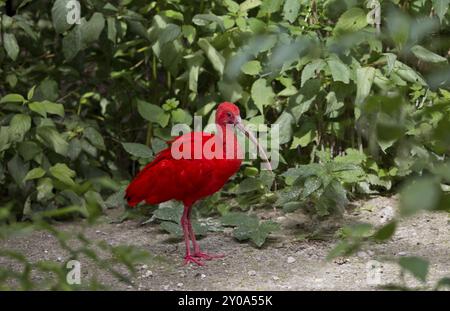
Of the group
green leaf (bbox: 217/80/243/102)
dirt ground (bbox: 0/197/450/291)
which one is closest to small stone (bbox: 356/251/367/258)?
dirt ground (bbox: 0/197/450/291)

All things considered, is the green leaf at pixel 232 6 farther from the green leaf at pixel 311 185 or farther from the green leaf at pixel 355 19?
the green leaf at pixel 311 185

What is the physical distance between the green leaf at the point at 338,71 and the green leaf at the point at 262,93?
0.50 meters

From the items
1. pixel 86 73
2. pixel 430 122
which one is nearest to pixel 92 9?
pixel 86 73

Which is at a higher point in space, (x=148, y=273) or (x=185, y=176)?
(x=185, y=176)

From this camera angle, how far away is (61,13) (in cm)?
455

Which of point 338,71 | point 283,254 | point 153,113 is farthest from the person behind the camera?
point 153,113

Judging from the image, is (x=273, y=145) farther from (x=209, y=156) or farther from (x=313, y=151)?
(x=209, y=156)

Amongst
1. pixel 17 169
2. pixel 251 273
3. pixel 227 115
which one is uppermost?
pixel 227 115

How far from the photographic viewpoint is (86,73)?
5.46 meters

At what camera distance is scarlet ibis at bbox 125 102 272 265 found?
396cm

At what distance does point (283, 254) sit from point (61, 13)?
5.78 ft

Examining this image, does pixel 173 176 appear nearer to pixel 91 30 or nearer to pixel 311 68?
pixel 311 68

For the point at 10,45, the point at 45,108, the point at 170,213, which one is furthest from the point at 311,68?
the point at 10,45

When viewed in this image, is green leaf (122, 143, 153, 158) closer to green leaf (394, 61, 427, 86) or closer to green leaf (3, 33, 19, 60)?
green leaf (3, 33, 19, 60)
